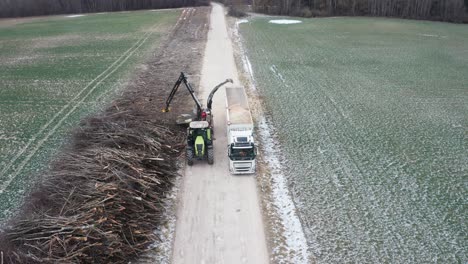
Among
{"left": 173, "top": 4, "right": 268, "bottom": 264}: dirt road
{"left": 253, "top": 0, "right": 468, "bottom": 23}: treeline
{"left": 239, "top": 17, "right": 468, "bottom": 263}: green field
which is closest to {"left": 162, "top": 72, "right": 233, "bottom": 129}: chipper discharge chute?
{"left": 173, "top": 4, "right": 268, "bottom": 264}: dirt road

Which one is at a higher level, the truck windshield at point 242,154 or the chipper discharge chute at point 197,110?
the chipper discharge chute at point 197,110

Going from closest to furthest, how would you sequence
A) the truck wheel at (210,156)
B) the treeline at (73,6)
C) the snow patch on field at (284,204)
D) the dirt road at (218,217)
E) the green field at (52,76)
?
the dirt road at (218,217), the snow patch on field at (284,204), the truck wheel at (210,156), the green field at (52,76), the treeline at (73,6)

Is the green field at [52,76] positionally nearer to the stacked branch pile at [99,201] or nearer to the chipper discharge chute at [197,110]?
the stacked branch pile at [99,201]

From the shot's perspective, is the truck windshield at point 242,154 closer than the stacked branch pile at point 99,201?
No

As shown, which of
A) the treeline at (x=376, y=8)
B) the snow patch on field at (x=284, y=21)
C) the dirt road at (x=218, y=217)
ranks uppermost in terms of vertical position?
the treeline at (x=376, y=8)

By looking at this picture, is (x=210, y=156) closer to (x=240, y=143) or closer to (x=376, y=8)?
(x=240, y=143)

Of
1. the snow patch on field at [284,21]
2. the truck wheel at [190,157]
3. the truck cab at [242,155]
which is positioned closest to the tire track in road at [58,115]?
the truck wheel at [190,157]
